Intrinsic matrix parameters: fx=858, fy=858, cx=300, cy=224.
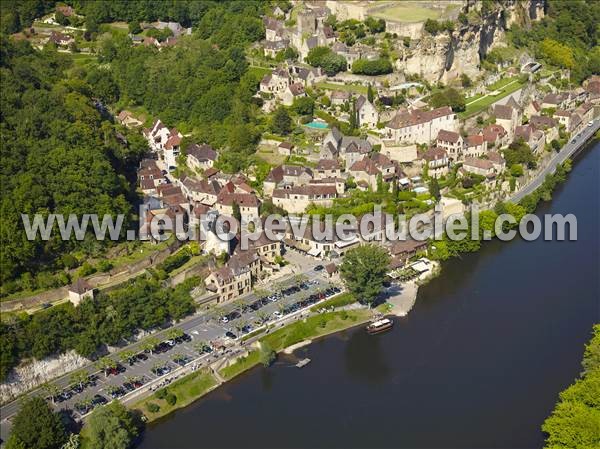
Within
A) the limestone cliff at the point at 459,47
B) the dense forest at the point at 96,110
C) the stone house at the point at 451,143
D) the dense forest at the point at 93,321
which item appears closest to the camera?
the dense forest at the point at 93,321

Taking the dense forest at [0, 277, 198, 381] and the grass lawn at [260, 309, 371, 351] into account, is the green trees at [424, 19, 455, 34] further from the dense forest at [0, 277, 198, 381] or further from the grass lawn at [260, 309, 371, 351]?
the dense forest at [0, 277, 198, 381]

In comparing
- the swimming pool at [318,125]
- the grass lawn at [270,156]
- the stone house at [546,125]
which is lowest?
the stone house at [546,125]

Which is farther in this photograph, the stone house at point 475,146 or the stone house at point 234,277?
the stone house at point 475,146

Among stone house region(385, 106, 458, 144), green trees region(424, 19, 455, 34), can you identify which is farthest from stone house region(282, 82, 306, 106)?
green trees region(424, 19, 455, 34)

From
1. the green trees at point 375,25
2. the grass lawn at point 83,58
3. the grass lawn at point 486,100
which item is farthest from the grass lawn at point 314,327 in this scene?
the grass lawn at point 83,58

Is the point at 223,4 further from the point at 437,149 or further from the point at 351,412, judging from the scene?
the point at 351,412

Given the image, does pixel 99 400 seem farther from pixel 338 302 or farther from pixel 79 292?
pixel 338 302

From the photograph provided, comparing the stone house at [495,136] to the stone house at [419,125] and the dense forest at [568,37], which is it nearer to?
the stone house at [419,125]
